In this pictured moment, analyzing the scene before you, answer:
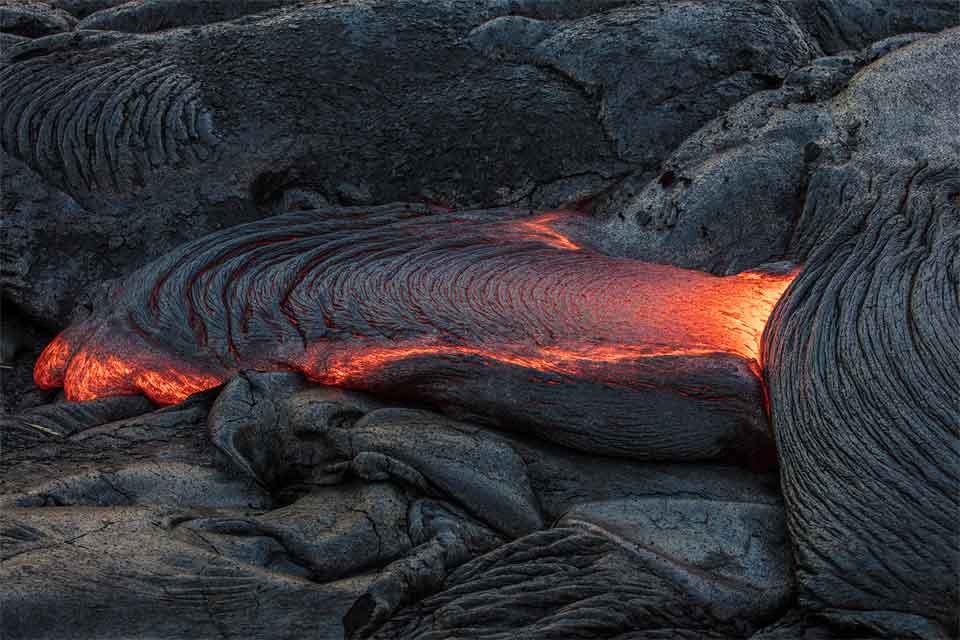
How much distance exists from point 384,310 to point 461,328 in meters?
0.30

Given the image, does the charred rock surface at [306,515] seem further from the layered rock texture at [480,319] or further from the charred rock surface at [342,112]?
the charred rock surface at [342,112]

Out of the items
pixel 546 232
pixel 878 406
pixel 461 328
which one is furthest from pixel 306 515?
pixel 546 232

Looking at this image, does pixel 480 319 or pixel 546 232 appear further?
pixel 546 232

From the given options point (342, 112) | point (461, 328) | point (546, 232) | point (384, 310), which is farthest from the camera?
point (342, 112)

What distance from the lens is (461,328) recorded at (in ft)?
10.3

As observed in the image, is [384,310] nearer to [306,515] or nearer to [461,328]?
[461,328]

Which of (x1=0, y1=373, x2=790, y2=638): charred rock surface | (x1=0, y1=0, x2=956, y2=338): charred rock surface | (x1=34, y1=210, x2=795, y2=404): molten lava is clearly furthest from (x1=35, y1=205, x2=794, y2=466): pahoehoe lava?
(x1=0, y1=0, x2=956, y2=338): charred rock surface

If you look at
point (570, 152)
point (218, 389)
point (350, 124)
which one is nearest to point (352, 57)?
point (350, 124)

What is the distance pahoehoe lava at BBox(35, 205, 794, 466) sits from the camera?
2713mm

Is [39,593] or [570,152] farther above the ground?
[570,152]

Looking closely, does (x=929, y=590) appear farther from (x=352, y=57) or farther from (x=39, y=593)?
(x=352, y=57)

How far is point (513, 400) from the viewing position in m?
2.72

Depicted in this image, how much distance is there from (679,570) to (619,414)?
529 millimetres

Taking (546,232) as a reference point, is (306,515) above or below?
below
